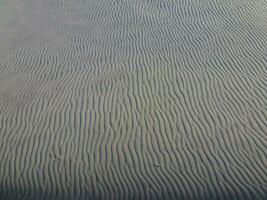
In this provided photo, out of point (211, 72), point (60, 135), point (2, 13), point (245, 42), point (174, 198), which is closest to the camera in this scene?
point (174, 198)

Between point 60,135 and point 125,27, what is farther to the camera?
point 125,27

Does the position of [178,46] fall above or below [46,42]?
below

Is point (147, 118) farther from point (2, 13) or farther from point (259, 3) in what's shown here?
point (2, 13)

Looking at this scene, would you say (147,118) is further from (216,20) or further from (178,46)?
(216,20)

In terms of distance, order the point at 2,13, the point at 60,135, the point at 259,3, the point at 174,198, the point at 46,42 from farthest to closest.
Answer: the point at 2,13
the point at 259,3
the point at 46,42
the point at 60,135
the point at 174,198

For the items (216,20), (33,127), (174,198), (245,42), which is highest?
(216,20)

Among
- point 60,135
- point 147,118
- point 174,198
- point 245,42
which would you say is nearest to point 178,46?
point 245,42
